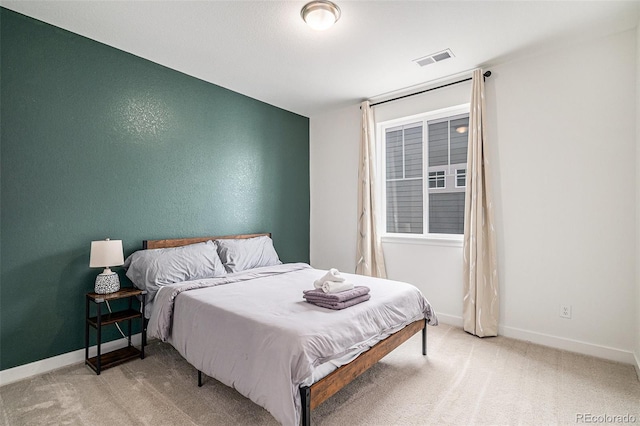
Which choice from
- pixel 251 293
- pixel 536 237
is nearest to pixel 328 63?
pixel 251 293

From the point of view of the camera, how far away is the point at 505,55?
299 cm

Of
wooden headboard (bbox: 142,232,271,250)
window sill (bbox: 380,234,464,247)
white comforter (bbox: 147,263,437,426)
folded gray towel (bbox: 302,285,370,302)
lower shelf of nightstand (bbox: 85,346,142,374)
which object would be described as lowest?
lower shelf of nightstand (bbox: 85,346,142,374)

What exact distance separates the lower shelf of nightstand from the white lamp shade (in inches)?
30.6

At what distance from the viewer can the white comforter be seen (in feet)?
5.35

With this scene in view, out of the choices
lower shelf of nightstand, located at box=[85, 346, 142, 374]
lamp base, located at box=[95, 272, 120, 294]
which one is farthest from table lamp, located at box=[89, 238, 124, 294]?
lower shelf of nightstand, located at box=[85, 346, 142, 374]

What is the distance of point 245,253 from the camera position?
3498mm

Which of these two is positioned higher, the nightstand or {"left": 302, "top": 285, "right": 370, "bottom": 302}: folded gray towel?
{"left": 302, "top": 285, "right": 370, "bottom": 302}: folded gray towel

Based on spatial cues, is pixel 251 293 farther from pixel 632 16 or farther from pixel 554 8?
pixel 632 16

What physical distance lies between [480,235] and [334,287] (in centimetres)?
178

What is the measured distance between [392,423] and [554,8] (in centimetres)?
301

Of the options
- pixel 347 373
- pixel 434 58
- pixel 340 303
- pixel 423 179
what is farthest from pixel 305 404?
pixel 434 58

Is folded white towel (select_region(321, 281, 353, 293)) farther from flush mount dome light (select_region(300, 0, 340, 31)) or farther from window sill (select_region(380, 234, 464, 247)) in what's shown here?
flush mount dome light (select_region(300, 0, 340, 31))

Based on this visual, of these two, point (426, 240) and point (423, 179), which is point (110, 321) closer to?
point (426, 240)

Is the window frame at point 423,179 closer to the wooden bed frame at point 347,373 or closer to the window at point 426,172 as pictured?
the window at point 426,172
